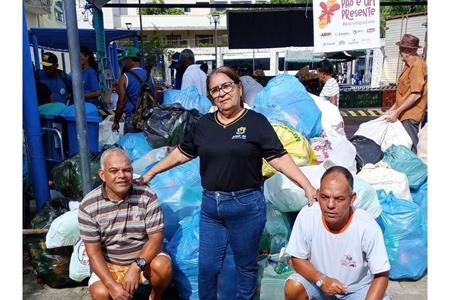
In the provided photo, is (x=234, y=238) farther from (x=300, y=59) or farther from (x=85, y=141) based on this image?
(x=300, y=59)

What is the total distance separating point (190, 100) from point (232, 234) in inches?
115

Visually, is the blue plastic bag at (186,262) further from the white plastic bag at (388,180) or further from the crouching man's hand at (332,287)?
the white plastic bag at (388,180)

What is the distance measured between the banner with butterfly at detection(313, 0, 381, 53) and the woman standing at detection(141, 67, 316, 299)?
2.45 meters

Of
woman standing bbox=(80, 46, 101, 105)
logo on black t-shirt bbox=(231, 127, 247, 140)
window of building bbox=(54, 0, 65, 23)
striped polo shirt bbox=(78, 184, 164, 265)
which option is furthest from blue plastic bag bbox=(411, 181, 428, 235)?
window of building bbox=(54, 0, 65, 23)

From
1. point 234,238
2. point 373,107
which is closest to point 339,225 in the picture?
point 234,238

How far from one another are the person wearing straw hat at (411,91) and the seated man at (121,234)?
3.04 m

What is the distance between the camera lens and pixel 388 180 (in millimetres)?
3779

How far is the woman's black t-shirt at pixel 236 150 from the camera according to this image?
244 centimetres

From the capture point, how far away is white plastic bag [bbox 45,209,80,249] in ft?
10.5

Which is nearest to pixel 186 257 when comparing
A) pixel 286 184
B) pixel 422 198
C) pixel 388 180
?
Result: pixel 286 184

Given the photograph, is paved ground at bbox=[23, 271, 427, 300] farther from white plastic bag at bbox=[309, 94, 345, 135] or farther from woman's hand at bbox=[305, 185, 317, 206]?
white plastic bag at bbox=[309, 94, 345, 135]

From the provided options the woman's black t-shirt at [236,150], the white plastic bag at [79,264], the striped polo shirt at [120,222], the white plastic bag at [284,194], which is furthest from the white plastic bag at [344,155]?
the white plastic bag at [79,264]

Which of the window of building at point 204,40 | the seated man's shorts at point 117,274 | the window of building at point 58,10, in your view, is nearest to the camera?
the seated man's shorts at point 117,274

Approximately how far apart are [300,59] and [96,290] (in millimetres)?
24142
